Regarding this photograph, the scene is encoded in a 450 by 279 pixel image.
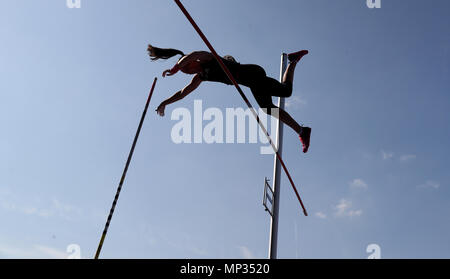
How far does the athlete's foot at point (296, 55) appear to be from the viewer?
5.96m

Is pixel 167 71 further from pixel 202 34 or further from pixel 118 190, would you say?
pixel 118 190

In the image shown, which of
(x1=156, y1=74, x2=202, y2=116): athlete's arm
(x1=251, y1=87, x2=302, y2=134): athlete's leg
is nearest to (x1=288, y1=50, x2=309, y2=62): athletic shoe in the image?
(x1=251, y1=87, x2=302, y2=134): athlete's leg

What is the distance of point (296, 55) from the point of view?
606cm

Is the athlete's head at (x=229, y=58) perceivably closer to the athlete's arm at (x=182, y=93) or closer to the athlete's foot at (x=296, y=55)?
the athlete's arm at (x=182, y=93)

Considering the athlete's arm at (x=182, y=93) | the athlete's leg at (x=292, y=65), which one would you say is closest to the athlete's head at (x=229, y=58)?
the athlete's arm at (x=182, y=93)

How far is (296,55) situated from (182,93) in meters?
2.16

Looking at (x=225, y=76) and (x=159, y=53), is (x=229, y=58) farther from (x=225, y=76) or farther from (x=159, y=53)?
(x=159, y=53)

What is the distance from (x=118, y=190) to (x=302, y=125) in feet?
10.4

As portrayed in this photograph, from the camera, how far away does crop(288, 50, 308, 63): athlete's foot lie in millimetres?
5964

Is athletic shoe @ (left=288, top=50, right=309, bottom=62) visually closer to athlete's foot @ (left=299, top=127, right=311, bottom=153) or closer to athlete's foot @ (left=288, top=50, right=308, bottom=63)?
athlete's foot @ (left=288, top=50, right=308, bottom=63)

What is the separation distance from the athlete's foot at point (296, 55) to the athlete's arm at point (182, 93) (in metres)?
1.73

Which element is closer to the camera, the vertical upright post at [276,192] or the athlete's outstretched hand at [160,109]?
the athlete's outstretched hand at [160,109]
